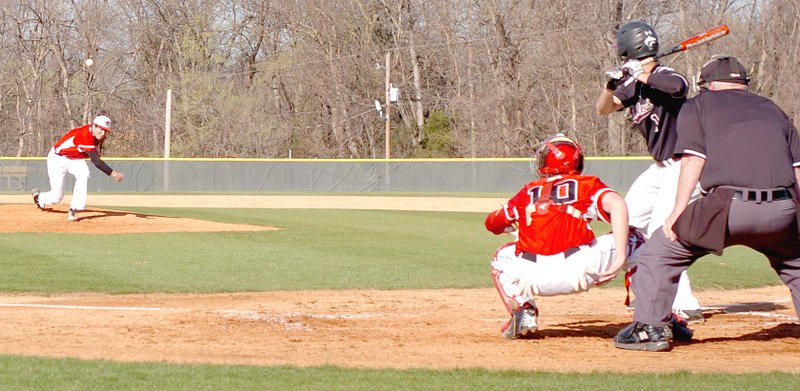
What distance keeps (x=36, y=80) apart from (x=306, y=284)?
45877mm

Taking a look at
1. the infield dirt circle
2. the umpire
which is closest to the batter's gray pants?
the umpire

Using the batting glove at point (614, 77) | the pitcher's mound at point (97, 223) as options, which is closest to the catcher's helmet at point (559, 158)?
the batting glove at point (614, 77)

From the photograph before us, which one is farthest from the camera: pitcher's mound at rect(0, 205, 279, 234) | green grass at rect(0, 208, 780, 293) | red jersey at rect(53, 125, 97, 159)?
red jersey at rect(53, 125, 97, 159)

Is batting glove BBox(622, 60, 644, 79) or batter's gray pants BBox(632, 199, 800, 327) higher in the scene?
batting glove BBox(622, 60, 644, 79)

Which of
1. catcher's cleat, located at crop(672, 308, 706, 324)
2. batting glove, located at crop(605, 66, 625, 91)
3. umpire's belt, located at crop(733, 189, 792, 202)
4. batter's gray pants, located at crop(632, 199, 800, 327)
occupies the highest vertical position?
batting glove, located at crop(605, 66, 625, 91)

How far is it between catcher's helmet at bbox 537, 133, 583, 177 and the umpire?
1.99 ft

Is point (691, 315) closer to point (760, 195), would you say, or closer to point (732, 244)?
point (732, 244)

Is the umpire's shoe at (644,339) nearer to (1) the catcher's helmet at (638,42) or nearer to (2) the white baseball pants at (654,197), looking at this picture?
(2) the white baseball pants at (654,197)

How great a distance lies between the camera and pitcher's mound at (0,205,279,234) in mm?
16094

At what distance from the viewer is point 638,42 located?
6461 millimetres

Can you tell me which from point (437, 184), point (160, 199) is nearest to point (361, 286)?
point (160, 199)

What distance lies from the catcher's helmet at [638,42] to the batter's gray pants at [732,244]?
1246mm

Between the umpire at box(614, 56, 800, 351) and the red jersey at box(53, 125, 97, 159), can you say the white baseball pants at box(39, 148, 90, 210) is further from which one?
the umpire at box(614, 56, 800, 351)

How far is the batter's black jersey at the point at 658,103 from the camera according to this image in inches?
234
